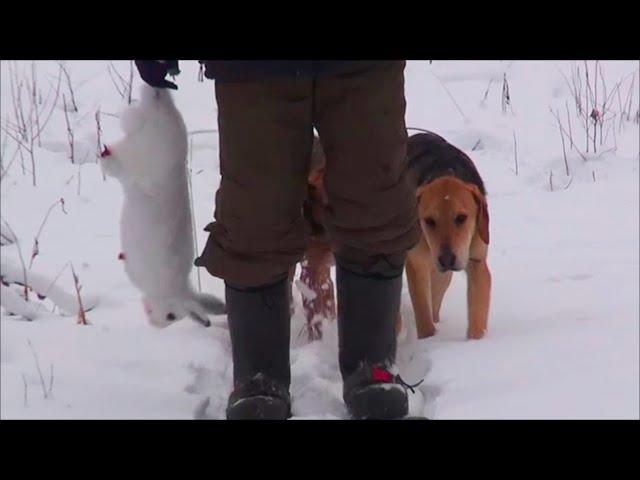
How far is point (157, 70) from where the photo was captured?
2.01 metres

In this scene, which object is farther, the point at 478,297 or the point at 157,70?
the point at 478,297

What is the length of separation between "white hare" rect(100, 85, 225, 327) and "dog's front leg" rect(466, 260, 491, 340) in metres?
0.75

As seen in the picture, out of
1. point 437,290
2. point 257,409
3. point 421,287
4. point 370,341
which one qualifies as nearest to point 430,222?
point 421,287

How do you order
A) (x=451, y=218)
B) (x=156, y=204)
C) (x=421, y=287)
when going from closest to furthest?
1. (x=156, y=204)
2. (x=451, y=218)
3. (x=421, y=287)

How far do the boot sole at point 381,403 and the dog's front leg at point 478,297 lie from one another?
53cm

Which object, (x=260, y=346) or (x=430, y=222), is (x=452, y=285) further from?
(x=260, y=346)

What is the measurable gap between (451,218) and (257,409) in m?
0.84

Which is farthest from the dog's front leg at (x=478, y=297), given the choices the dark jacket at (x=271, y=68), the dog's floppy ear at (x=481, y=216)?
the dark jacket at (x=271, y=68)

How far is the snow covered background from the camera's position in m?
2.00

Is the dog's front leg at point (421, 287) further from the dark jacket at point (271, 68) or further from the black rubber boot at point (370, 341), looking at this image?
the dark jacket at point (271, 68)

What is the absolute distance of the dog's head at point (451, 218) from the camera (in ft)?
8.23
